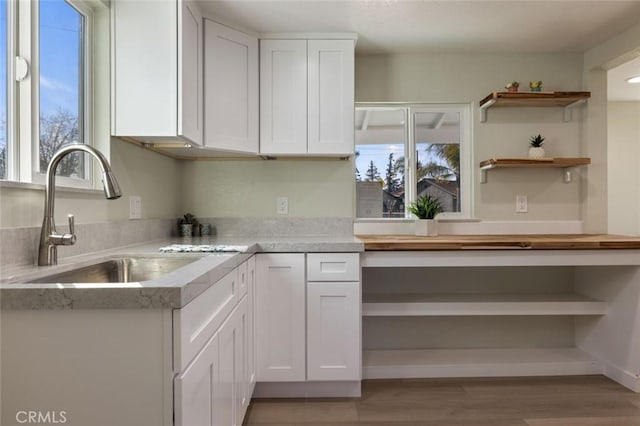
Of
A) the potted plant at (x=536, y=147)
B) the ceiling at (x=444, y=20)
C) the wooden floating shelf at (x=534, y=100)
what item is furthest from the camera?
the potted plant at (x=536, y=147)

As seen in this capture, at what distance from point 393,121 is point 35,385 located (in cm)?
251

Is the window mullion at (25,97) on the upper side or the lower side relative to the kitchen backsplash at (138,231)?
upper

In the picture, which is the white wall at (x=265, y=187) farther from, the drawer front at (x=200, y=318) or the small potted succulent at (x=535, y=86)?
the small potted succulent at (x=535, y=86)

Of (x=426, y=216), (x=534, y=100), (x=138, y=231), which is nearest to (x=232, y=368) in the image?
(x=138, y=231)

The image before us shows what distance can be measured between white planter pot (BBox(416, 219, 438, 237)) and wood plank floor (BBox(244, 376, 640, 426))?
0.92 m

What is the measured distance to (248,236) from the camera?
2.58m

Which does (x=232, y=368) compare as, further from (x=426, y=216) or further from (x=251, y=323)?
(x=426, y=216)

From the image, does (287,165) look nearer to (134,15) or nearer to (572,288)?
(134,15)

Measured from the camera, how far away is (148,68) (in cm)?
182

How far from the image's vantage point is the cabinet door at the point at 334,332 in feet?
6.90

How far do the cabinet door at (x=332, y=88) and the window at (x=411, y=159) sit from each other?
436 millimetres

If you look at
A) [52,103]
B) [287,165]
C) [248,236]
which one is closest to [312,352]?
[248,236]

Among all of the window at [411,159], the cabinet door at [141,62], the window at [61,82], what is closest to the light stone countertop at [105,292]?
the window at [61,82]

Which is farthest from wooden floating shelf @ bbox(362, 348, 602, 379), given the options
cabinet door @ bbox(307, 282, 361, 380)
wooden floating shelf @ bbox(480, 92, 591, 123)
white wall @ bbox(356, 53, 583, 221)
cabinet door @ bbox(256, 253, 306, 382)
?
wooden floating shelf @ bbox(480, 92, 591, 123)
